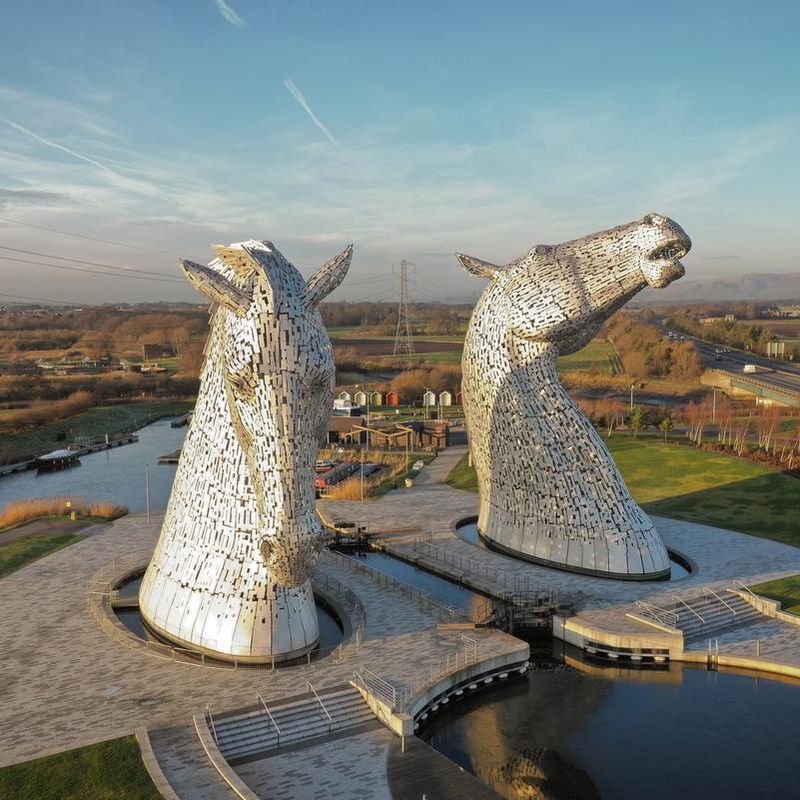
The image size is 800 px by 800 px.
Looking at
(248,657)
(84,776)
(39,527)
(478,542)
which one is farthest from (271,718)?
(39,527)

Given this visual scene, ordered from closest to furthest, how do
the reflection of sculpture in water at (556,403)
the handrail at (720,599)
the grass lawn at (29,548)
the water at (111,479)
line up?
the handrail at (720,599) → the reflection of sculpture in water at (556,403) → the grass lawn at (29,548) → the water at (111,479)

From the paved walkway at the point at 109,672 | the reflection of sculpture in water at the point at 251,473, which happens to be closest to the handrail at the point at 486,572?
the paved walkway at the point at 109,672

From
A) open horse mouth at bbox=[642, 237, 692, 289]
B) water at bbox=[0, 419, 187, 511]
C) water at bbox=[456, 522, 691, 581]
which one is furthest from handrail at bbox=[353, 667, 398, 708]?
water at bbox=[0, 419, 187, 511]

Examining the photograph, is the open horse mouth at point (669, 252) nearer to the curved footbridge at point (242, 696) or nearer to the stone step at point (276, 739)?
the curved footbridge at point (242, 696)

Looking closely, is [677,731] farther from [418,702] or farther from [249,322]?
[249,322]

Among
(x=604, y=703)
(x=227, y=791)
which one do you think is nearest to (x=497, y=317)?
(x=604, y=703)

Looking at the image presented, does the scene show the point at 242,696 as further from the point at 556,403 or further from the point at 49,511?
the point at 49,511

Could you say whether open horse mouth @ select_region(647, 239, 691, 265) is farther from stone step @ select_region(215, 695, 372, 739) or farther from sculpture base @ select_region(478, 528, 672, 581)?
stone step @ select_region(215, 695, 372, 739)
